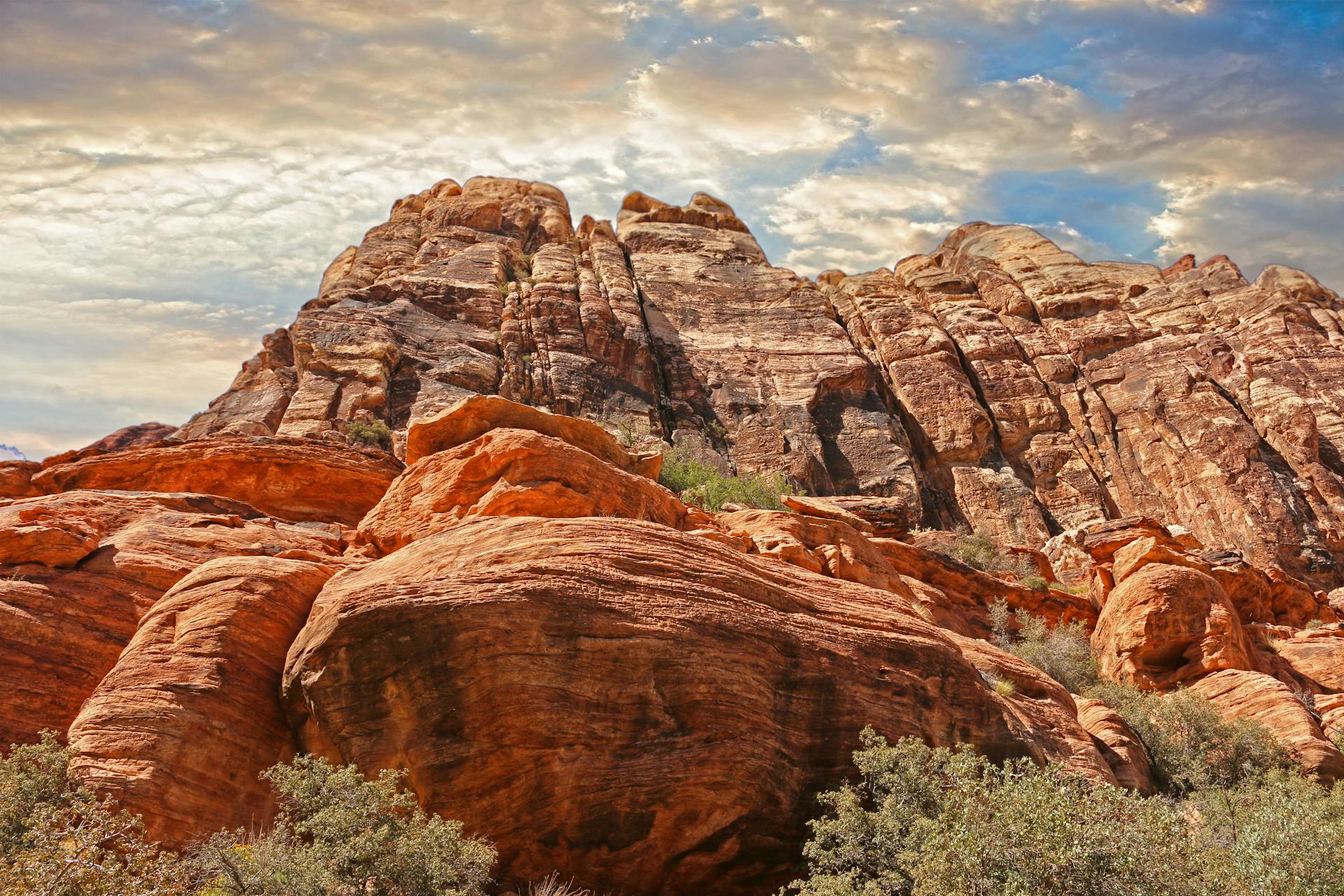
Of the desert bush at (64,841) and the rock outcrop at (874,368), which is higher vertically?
the rock outcrop at (874,368)

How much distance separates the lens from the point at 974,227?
8106 centimetres

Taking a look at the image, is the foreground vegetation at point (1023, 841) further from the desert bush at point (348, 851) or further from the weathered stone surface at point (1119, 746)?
the desert bush at point (348, 851)

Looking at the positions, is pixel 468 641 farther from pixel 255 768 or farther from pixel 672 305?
pixel 672 305

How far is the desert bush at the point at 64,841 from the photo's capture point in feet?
34.0

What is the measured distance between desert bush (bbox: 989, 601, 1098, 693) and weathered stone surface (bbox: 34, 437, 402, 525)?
1828cm

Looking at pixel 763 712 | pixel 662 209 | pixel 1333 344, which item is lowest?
pixel 763 712

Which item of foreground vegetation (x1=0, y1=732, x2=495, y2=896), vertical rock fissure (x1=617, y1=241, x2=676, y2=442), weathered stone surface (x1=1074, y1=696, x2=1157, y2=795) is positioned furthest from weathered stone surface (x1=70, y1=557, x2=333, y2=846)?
A: vertical rock fissure (x1=617, y1=241, x2=676, y2=442)

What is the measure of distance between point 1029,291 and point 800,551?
52.6m

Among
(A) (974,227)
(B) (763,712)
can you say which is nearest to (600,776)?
(B) (763,712)

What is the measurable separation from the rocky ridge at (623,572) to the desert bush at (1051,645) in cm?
79

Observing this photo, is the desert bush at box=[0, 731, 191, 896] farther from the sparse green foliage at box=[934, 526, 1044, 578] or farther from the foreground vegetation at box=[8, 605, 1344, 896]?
the sparse green foliage at box=[934, 526, 1044, 578]

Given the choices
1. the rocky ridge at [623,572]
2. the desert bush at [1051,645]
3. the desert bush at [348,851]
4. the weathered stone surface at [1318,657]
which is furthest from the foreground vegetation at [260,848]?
the weathered stone surface at [1318,657]

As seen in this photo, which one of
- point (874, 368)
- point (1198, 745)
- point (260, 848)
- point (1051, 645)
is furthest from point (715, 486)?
point (260, 848)

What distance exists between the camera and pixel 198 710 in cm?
1374
